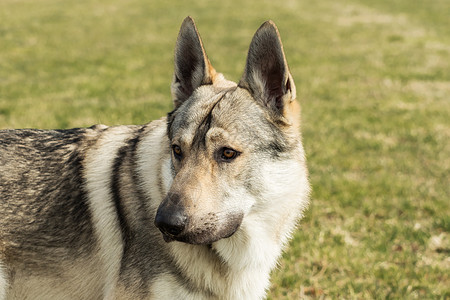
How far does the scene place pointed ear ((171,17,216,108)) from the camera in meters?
3.32

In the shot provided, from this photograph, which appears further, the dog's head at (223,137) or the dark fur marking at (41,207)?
the dark fur marking at (41,207)

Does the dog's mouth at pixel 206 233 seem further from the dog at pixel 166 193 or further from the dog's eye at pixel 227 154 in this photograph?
the dog's eye at pixel 227 154

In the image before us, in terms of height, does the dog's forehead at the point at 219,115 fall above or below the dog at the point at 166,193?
above

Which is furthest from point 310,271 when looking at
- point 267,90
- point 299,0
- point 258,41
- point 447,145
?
point 299,0

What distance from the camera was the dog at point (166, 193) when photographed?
305 centimetres

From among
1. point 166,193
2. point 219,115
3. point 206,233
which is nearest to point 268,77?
point 219,115

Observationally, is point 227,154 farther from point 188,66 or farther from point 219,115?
point 188,66

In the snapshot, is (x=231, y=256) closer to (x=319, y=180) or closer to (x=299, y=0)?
(x=319, y=180)

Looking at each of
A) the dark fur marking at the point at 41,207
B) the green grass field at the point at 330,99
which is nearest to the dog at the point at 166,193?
the dark fur marking at the point at 41,207

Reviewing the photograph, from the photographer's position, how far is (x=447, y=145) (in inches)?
307

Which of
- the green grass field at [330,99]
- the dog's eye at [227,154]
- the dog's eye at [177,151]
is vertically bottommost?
the green grass field at [330,99]

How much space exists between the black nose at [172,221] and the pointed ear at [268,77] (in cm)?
94

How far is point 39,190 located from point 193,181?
3.44 ft

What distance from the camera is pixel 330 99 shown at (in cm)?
1013
